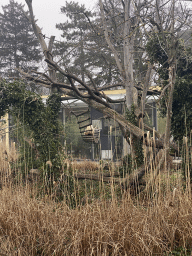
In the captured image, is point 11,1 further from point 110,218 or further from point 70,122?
point 110,218

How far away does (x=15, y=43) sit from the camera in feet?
51.8

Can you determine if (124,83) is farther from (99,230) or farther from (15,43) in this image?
(15,43)

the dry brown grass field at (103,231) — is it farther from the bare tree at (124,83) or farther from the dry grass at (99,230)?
the bare tree at (124,83)

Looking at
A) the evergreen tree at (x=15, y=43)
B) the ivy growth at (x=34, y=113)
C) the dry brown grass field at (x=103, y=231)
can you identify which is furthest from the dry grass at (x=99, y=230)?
the evergreen tree at (x=15, y=43)

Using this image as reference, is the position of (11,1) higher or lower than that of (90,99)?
higher

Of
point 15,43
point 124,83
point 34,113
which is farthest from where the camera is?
point 15,43

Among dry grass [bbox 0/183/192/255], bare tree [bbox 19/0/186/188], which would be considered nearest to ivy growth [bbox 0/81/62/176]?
bare tree [bbox 19/0/186/188]

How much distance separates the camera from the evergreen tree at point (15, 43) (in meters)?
15.5

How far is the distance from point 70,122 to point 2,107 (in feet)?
18.7

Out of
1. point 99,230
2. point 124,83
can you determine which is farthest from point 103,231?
point 124,83

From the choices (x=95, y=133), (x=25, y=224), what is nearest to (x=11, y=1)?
(x=95, y=133)

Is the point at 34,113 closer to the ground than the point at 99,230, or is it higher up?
higher up

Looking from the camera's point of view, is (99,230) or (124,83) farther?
(124,83)

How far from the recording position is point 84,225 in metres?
2.43
